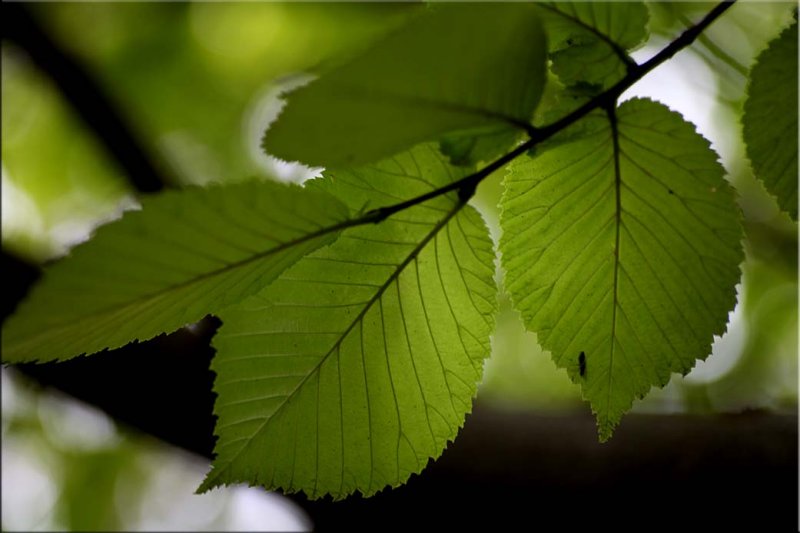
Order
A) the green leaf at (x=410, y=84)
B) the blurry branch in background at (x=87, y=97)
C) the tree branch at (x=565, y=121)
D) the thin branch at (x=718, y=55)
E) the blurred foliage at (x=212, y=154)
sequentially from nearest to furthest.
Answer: the green leaf at (x=410, y=84) < the tree branch at (x=565, y=121) < the thin branch at (x=718, y=55) < the blurry branch in background at (x=87, y=97) < the blurred foliage at (x=212, y=154)

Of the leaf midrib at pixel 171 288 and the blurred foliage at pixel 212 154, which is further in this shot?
the blurred foliage at pixel 212 154

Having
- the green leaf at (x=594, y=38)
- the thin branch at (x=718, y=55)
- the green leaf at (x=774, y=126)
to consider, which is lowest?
the green leaf at (x=774, y=126)

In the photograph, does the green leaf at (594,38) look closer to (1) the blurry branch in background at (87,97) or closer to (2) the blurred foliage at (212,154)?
(1) the blurry branch in background at (87,97)

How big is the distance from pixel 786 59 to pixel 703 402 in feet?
8.57

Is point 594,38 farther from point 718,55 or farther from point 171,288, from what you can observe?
point 718,55

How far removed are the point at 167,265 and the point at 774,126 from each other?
1.49 ft

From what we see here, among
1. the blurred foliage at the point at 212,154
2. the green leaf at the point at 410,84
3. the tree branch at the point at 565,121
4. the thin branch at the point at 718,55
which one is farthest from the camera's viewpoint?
the blurred foliage at the point at 212,154

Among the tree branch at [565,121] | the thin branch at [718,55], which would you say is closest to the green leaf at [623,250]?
the tree branch at [565,121]

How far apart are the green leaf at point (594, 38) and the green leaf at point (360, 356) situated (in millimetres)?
124

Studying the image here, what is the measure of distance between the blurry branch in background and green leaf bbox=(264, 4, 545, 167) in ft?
5.63

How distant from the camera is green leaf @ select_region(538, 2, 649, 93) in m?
0.52

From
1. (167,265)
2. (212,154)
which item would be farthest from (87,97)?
(167,265)

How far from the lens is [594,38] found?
1.71 feet

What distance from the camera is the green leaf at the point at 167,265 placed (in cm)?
37
